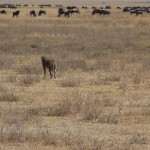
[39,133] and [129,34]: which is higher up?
[39,133]

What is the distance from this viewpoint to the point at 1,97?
496 inches

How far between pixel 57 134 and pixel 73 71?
909 centimetres

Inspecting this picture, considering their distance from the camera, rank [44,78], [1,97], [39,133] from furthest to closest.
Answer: [44,78] < [1,97] < [39,133]

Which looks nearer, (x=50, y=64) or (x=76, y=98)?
(x=76, y=98)

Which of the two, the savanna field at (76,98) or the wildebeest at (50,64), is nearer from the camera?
the savanna field at (76,98)

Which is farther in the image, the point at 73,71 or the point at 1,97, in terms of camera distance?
the point at 73,71

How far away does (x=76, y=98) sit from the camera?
12.5 meters

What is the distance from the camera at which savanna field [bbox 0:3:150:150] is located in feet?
28.8

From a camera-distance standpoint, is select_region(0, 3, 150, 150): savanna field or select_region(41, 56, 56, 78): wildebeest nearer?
select_region(0, 3, 150, 150): savanna field

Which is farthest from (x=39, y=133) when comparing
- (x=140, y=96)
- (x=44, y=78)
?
(x=44, y=78)

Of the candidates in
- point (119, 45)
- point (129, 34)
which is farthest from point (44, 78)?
point (129, 34)

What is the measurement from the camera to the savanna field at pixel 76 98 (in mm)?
8781

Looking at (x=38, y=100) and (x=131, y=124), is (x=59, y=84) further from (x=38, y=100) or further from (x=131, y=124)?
(x=131, y=124)

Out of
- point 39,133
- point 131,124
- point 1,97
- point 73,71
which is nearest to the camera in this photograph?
point 39,133
